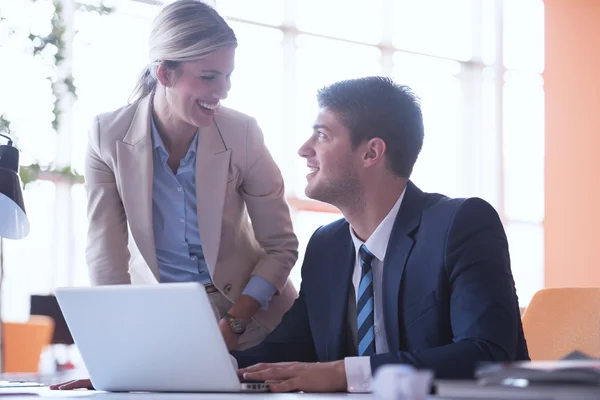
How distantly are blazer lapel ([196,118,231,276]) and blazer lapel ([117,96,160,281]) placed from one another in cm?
14

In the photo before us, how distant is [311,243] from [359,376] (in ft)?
2.47

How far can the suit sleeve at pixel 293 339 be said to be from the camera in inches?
96.4

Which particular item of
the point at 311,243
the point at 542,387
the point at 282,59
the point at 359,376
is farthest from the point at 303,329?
the point at 282,59

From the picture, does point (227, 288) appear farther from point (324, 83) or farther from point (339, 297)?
point (324, 83)

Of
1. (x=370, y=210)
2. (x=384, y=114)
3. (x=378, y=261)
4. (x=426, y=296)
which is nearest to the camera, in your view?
(x=426, y=296)

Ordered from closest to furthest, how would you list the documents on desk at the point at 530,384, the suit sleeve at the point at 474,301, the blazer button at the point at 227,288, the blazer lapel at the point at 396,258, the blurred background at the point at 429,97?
the documents on desk at the point at 530,384, the suit sleeve at the point at 474,301, the blazer lapel at the point at 396,258, the blazer button at the point at 227,288, the blurred background at the point at 429,97

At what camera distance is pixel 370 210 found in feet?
8.00

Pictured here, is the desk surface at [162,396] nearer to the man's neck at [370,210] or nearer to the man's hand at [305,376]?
the man's hand at [305,376]

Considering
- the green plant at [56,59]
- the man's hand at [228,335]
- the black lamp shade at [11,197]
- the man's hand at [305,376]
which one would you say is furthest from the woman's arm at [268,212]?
the green plant at [56,59]

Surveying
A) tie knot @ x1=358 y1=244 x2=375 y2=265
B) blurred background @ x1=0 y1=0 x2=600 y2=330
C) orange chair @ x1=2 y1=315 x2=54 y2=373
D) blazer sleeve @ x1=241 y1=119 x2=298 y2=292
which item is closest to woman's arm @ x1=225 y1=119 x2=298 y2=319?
blazer sleeve @ x1=241 y1=119 x2=298 y2=292

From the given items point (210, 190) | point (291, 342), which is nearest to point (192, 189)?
point (210, 190)

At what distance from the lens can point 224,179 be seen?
266 cm

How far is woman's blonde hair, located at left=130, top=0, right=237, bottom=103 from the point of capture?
100 inches

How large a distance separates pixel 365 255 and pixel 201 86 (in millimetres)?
664
